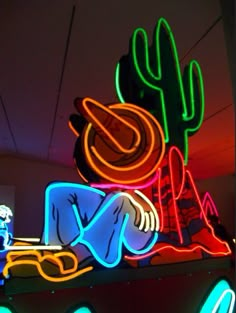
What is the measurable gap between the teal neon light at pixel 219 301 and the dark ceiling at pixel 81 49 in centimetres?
150

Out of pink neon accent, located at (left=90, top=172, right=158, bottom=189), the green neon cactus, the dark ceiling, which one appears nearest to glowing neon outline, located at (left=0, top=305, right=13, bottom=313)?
pink neon accent, located at (left=90, top=172, right=158, bottom=189)

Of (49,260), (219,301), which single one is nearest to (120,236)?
(49,260)

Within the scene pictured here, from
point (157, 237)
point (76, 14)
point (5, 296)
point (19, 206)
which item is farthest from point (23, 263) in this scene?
point (19, 206)

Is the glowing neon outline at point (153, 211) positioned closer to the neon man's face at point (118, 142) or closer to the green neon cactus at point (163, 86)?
the neon man's face at point (118, 142)

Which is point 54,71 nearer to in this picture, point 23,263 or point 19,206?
point 23,263

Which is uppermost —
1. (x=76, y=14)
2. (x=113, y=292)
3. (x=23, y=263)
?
(x=76, y=14)

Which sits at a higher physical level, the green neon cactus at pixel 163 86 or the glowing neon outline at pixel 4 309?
the green neon cactus at pixel 163 86

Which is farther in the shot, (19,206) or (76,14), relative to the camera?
(19,206)

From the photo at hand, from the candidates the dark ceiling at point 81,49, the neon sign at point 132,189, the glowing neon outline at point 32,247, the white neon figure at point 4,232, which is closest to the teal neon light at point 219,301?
the neon sign at point 132,189

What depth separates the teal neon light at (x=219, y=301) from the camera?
1.51m

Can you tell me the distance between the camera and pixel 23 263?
1.10 m

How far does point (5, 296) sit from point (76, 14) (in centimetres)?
157

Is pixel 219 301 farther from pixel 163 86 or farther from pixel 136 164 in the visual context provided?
pixel 163 86

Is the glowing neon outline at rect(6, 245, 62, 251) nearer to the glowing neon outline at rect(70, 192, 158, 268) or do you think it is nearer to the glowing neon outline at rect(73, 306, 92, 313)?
the glowing neon outline at rect(70, 192, 158, 268)
